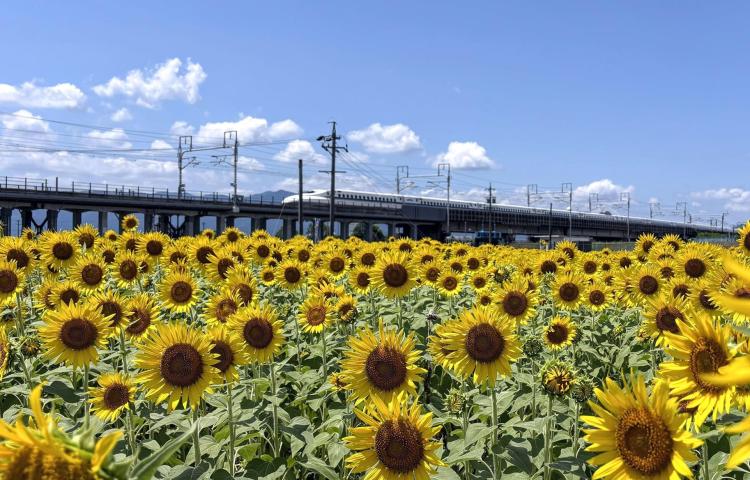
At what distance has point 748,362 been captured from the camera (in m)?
1.12

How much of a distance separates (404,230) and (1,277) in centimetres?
11555

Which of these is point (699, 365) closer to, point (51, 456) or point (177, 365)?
point (51, 456)

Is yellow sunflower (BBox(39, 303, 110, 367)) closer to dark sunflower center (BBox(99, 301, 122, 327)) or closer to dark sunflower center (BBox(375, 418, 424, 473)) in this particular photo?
dark sunflower center (BBox(99, 301, 122, 327))

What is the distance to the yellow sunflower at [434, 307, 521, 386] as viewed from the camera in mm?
4320

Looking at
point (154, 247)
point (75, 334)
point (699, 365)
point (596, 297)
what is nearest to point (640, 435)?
point (699, 365)

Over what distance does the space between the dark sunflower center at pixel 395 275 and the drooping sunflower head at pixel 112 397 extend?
3632 millimetres

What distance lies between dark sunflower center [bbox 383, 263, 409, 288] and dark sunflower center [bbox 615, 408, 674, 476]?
524cm

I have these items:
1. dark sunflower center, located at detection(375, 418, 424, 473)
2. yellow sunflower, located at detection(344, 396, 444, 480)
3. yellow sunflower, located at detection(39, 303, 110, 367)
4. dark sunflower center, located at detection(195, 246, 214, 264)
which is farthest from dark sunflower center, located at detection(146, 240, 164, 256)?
dark sunflower center, located at detection(375, 418, 424, 473)

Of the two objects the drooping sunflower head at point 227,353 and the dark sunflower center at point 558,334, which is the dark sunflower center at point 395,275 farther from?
the drooping sunflower head at point 227,353

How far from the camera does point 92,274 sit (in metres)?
7.68

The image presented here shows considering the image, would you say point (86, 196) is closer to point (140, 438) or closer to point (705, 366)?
point (140, 438)

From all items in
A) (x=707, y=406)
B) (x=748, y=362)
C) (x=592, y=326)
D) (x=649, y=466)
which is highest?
(x=748, y=362)

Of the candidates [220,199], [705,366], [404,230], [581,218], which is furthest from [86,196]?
[581,218]

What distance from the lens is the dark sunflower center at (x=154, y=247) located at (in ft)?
33.3
